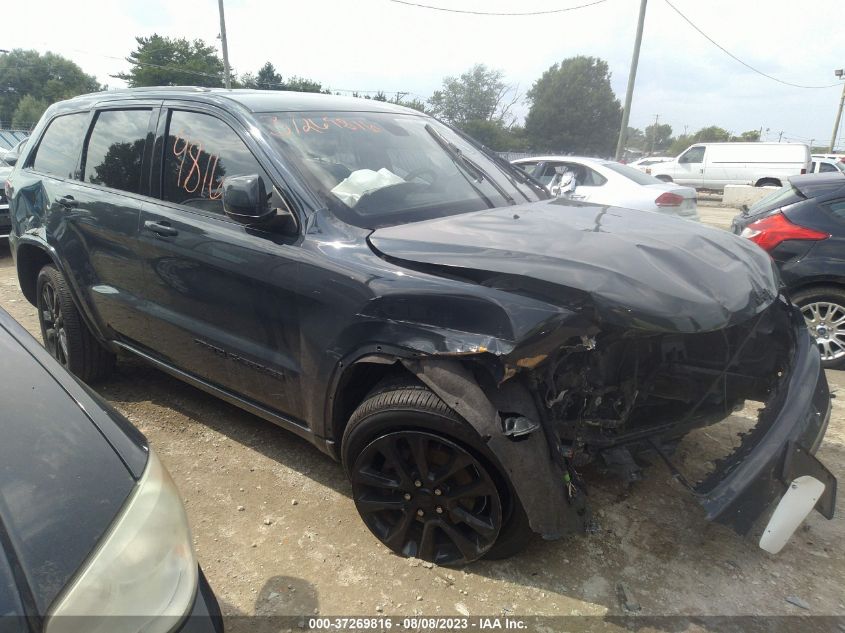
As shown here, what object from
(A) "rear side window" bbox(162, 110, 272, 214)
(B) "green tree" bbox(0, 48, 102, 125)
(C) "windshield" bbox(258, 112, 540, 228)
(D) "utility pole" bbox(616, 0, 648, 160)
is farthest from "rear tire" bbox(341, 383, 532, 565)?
(B) "green tree" bbox(0, 48, 102, 125)

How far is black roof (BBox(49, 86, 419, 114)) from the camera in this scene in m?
2.73

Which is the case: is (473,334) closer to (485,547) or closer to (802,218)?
(485,547)

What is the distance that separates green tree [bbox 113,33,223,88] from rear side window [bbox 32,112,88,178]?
55383mm

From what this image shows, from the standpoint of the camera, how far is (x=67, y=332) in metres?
3.68

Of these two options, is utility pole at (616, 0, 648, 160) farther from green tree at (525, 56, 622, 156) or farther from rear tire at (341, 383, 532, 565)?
green tree at (525, 56, 622, 156)

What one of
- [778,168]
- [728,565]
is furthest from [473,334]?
[778,168]

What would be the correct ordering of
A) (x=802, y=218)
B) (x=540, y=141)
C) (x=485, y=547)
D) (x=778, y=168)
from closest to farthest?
1. (x=485, y=547)
2. (x=802, y=218)
3. (x=778, y=168)
4. (x=540, y=141)

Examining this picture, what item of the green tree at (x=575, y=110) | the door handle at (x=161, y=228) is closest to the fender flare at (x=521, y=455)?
the door handle at (x=161, y=228)

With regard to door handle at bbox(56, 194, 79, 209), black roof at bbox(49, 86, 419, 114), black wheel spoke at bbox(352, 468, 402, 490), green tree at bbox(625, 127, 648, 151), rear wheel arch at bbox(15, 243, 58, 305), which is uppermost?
green tree at bbox(625, 127, 648, 151)

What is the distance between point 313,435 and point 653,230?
1766 millimetres

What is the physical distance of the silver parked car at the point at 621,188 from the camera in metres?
7.20

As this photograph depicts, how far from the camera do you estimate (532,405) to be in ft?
6.33

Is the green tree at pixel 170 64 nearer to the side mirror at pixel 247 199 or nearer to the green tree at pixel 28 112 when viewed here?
the green tree at pixel 28 112

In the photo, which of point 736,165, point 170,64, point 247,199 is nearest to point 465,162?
point 247,199
